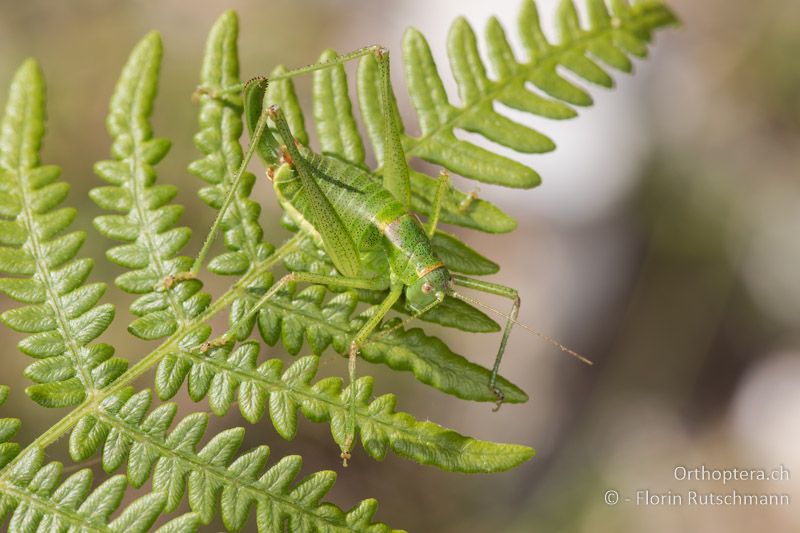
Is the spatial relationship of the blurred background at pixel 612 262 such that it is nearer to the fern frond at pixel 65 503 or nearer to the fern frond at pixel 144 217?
the fern frond at pixel 144 217

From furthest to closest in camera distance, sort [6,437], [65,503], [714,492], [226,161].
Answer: [714,492] < [226,161] < [6,437] < [65,503]

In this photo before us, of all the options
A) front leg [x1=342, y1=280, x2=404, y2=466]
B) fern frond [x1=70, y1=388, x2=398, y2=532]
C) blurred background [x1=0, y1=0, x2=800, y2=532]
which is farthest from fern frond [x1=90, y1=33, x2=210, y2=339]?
blurred background [x1=0, y1=0, x2=800, y2=532]

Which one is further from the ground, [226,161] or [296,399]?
[226,161]

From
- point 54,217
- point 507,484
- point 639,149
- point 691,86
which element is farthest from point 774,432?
point 54,217

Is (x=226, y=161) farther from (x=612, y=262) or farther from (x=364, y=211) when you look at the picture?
(x=612, y=262)

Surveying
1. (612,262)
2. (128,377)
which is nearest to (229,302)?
(128,377)

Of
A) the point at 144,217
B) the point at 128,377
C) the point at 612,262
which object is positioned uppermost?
the point at 144,217

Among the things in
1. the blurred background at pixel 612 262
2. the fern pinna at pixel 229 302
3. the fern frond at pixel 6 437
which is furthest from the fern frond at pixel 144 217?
the blurred background at pixel 612 262

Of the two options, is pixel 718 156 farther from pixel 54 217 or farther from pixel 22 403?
pixel 22 403
